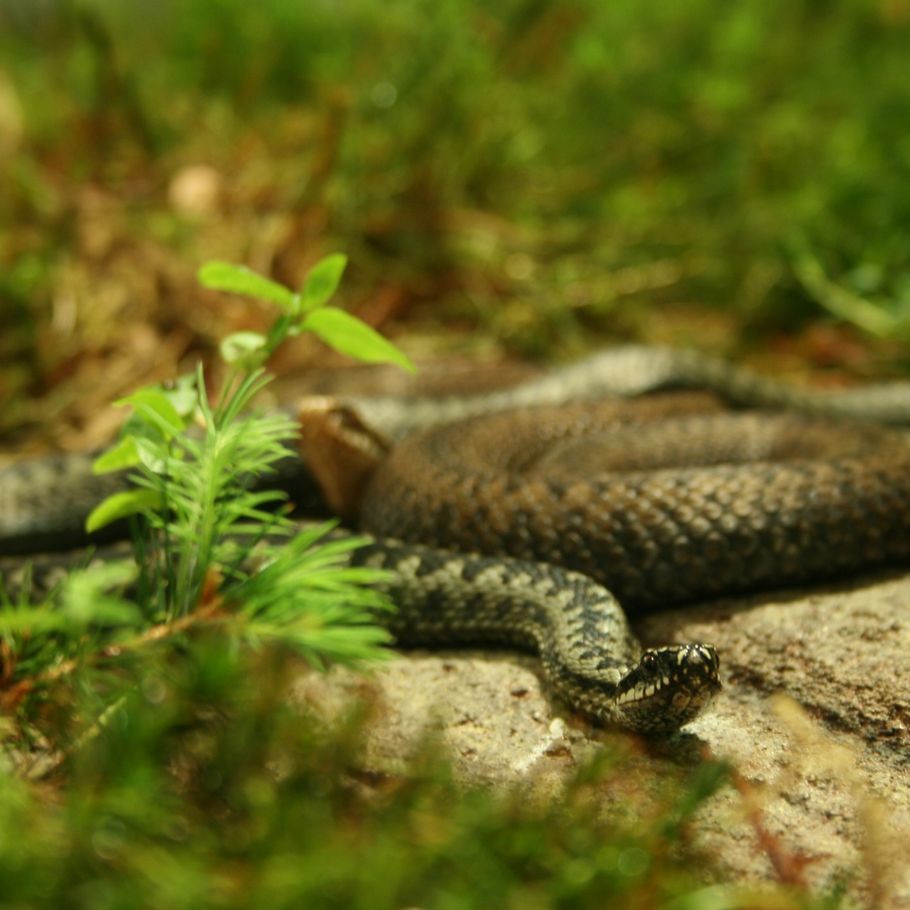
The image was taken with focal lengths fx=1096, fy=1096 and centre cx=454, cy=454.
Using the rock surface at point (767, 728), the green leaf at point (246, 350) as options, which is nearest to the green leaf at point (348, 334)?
the green leaf at point (246, 350)

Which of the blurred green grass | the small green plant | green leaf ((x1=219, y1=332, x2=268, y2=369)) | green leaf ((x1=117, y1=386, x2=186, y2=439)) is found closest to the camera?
the small green plant

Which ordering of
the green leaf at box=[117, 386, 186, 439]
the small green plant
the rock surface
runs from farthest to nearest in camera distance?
the green leaf at box=[117, 386, 186, 439], the rock surface, the small green plant

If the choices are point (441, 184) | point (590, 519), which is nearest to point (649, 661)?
point (590, 519)

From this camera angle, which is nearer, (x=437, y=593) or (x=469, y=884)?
(x=469, y=884)

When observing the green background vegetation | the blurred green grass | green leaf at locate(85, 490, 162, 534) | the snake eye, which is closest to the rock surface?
the snake eye

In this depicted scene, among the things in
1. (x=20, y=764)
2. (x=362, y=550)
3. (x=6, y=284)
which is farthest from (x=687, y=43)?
(x=20, y=764)

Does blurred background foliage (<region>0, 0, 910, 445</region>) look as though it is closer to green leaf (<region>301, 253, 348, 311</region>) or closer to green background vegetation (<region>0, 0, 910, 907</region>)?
green background vegetation (<region>0, 0, 910, 907</region>)

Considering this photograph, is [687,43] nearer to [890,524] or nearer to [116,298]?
[116,298]
